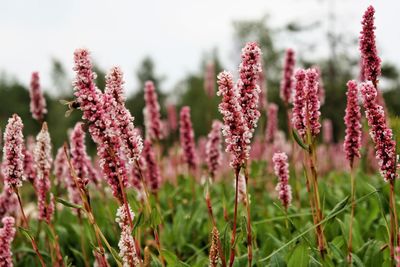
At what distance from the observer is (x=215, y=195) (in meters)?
7.26

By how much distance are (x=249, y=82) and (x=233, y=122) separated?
8.9 inches

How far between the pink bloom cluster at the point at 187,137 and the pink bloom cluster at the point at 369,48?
9.76 feet

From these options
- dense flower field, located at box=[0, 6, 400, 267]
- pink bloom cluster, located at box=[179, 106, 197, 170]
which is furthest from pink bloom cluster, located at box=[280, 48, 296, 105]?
dense flower field, located at box=[0, 6, 400, 267]

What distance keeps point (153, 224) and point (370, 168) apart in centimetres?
750

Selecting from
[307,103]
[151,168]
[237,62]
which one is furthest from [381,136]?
[237,62]

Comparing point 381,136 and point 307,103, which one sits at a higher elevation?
point 307,103

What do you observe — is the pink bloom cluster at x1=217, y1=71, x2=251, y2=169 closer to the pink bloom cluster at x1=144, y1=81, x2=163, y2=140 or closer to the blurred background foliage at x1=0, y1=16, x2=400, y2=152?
the pink bloom cluster at x1=144, y1=81, x2=163, y2=140

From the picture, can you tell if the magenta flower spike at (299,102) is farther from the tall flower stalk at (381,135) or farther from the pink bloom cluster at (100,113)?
the pink bloom cluster at (100,113)

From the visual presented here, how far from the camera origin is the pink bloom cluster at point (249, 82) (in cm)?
269

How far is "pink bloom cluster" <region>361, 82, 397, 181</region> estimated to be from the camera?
2.66 meters

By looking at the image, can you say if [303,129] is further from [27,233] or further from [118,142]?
[27,233]

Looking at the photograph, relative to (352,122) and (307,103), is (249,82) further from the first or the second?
(352,122)

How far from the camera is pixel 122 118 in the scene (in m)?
2.78

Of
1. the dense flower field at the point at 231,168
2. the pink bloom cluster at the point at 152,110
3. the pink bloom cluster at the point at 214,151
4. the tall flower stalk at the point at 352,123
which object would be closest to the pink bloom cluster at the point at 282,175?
the dense flower field at the point at 231,168
